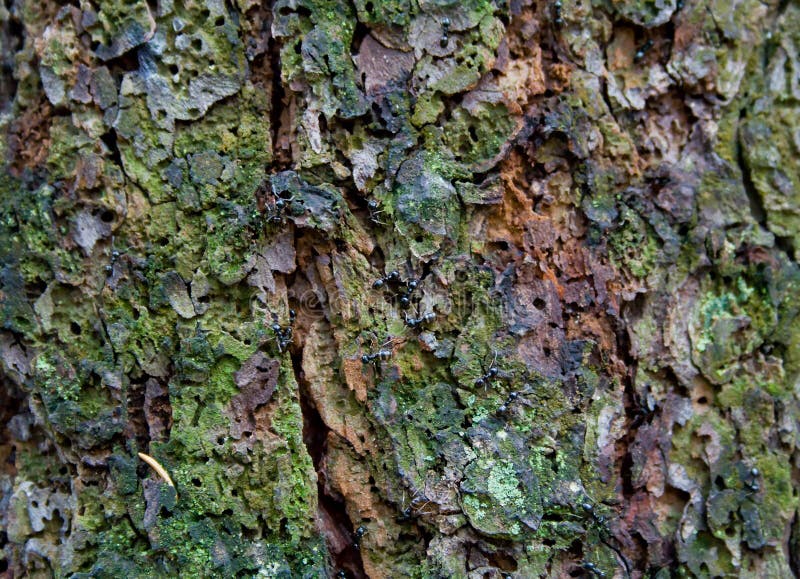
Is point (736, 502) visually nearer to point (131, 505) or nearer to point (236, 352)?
point (236, 352)

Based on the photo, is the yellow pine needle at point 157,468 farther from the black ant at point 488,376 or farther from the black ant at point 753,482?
the black ant at point 753,482

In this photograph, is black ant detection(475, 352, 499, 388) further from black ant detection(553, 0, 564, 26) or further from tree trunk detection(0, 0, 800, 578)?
black ant detection(553, 0, 564, 26)

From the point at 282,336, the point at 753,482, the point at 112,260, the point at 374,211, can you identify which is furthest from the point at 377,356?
the point at 753,482

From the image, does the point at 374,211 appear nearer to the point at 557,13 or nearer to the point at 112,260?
the point at 112,260

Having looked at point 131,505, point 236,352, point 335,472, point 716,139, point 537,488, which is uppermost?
point 716,139

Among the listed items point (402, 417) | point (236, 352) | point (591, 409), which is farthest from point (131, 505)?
point (591, 409)
